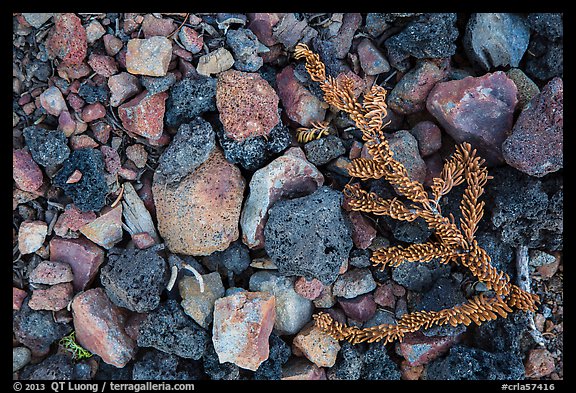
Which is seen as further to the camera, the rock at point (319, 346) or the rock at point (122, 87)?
the rock at point (319, 346)

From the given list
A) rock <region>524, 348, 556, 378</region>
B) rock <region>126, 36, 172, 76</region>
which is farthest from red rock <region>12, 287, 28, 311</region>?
rock <region>524, 348, 556, 378</region>

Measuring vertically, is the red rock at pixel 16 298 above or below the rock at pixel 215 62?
below

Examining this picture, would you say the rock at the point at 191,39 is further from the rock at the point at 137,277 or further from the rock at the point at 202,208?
the rock at the point at 137,277

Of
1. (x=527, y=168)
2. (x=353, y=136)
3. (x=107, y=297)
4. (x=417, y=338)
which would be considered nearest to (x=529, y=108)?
(x=527, y=168)

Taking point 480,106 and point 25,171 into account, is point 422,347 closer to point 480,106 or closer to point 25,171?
point 480,106

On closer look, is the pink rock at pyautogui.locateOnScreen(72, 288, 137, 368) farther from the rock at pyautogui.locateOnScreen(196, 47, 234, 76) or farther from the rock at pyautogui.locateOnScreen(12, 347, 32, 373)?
the rock at pyautogui.locateOnScreen(196, 47, 234, 76)

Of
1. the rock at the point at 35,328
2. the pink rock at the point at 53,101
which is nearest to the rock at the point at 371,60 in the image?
the pink rock at the point at 53,101

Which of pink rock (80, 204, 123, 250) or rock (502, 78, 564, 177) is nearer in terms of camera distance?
rock (502, 78, 564, 177)
